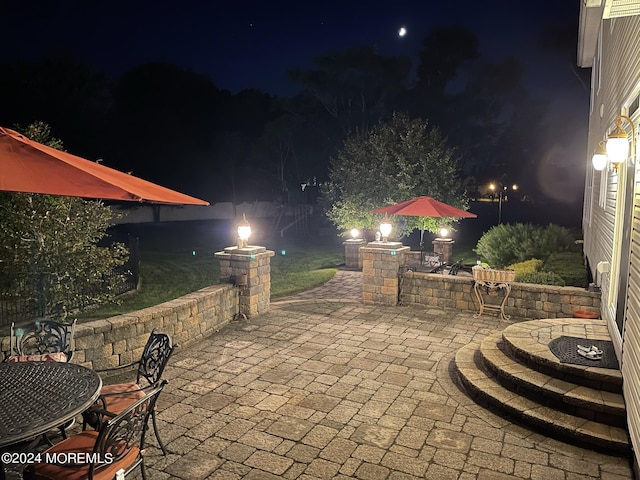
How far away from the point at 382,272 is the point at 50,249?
5900 mm

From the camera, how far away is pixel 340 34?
30.2 meters

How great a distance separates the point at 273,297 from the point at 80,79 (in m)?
16.2

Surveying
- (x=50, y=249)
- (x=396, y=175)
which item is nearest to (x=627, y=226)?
(x=50, y=249)

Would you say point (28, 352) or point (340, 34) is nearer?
point (28, 352)

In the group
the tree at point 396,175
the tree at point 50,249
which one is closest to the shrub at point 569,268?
the tree at point 396,175

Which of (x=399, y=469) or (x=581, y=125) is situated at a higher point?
(x=581, y=125)

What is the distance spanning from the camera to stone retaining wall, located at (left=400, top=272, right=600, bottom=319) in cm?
789

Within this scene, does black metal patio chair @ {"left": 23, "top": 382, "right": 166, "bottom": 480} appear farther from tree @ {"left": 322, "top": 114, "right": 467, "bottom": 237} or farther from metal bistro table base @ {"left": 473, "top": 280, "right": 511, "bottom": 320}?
tree @ {"left": 322, "top": 114, "right": 467, "bottom": 237}

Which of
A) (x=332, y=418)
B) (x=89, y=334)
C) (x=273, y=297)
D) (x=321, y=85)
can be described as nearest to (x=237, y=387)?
(x=332, y=418)

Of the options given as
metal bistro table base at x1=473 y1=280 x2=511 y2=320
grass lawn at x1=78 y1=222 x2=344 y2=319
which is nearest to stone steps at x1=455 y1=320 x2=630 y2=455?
metal bistro table base at x1=473 y1=280 x2=511 y2=320

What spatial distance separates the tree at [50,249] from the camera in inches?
261

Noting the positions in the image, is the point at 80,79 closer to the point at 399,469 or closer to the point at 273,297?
the point at 273,297

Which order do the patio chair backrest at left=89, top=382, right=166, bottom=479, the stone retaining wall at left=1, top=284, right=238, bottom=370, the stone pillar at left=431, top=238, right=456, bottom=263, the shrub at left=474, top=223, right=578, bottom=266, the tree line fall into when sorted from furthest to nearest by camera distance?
the tree line → the stone pillar at left=431, top=238, right=456, bottom=263 → the shrub at left=474, top=223, right=578, bottom=266 → the stone retaining wall at left=1, top=284, right=238, bottom=370 → the patio chair backrest at left=89, top=382, right=166, bottom=479

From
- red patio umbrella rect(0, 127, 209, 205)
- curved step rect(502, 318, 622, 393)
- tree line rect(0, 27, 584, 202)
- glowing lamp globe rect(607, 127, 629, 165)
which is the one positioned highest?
tree line rect(0, 27, 584, 202)
